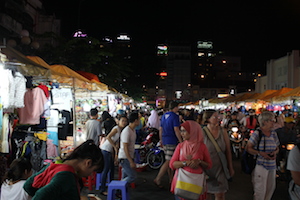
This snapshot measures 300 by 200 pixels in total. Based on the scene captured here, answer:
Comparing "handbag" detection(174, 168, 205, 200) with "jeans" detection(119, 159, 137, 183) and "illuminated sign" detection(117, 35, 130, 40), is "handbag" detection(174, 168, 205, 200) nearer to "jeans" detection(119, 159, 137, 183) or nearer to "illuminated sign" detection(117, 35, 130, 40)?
"jeans" detection(119, 159, 137, 183)

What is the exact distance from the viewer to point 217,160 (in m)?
4.66

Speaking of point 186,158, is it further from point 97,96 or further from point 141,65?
point 141,65

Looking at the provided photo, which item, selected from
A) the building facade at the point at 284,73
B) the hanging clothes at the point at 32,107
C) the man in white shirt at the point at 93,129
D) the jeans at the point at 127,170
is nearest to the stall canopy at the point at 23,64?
the hanging clothes at the point at 32,107

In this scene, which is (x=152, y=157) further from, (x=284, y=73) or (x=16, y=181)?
(x=284, y=73)

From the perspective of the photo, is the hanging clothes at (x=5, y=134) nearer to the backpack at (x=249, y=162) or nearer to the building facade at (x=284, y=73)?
the backpack at (x=249, y=162)

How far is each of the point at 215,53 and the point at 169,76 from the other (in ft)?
117

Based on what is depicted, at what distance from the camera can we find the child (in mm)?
3693

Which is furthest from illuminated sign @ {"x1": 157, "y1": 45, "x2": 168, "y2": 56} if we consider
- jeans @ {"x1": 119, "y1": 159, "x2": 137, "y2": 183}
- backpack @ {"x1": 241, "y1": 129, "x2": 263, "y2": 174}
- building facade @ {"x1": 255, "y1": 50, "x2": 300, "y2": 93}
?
backpack @ {"x1": 241, "y1": 129, "x2": 263, "y2": 174}

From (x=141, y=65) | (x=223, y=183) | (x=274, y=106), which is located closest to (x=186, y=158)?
(x=223, y=183)

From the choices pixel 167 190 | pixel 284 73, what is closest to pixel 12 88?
pixel 167 190

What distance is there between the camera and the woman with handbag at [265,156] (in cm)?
493

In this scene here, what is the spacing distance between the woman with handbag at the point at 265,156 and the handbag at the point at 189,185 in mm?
1459

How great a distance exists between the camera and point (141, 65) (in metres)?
41.6

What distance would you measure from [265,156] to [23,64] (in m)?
4.87
